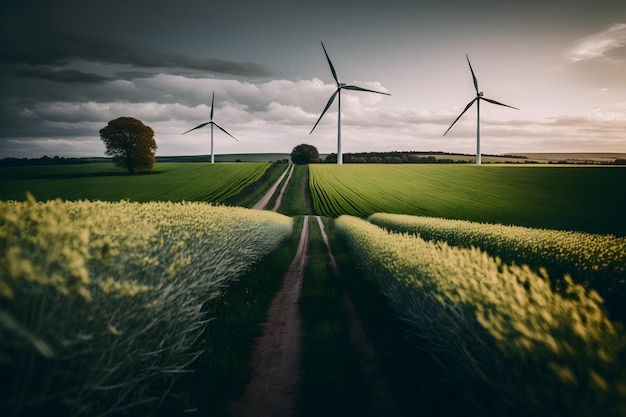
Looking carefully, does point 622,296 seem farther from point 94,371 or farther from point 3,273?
point 3,273

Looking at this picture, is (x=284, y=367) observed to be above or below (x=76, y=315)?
below

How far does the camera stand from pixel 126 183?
63.4 m

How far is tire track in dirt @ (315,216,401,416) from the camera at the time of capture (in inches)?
200

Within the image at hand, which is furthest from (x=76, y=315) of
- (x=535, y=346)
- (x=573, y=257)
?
(x=573, y=257)

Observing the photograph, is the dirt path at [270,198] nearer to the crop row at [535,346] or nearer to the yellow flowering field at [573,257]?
the yellow flowering field at [573,257]

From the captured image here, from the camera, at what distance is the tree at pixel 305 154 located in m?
123

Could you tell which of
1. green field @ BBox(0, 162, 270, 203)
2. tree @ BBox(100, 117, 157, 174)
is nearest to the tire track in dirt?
green field @ BBox(0, 162, 270, 203)

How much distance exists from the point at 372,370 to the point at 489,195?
190 feet

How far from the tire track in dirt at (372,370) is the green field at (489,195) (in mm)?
38617

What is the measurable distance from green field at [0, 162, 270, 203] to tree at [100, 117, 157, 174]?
2927 mm

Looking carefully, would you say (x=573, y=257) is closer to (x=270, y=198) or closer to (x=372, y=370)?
(x=372, y=370)

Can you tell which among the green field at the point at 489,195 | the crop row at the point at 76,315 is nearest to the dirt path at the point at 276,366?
the crop row at the point at 76,315

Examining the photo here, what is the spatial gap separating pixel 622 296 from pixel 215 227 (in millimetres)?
9514

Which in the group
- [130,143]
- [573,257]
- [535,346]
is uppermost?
[130,143]
